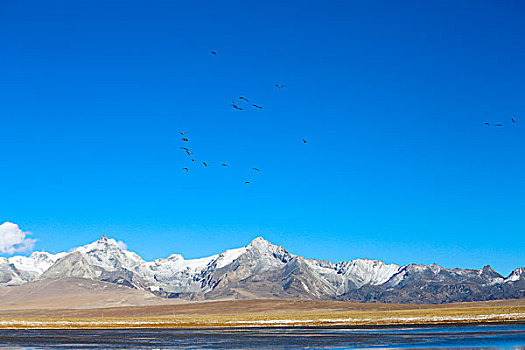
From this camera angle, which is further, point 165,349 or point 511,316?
point 511,316

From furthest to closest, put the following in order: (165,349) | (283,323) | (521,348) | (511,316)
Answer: (283,323) → (511,316) → (165,349) → (521,348)

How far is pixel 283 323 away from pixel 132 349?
76543 millimetres

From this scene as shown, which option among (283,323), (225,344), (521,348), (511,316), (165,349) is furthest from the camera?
(283,323)

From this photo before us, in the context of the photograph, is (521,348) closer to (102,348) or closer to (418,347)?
(418,347)

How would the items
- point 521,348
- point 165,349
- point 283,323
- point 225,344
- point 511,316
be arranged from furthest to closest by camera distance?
point 283,323 → point 511,316 → point 225,344 → point 165,349 → point 521,348

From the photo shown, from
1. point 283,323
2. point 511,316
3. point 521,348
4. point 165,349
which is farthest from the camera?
point 283,323

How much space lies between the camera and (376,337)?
9131cm

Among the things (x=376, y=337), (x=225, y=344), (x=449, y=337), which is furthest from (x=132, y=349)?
(x=449, y=337)

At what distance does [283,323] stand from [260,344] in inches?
2783

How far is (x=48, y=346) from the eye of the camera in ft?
291

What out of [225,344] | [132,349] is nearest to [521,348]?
[225,344]

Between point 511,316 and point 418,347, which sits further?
point 511,316

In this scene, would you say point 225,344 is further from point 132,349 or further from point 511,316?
point 511,316

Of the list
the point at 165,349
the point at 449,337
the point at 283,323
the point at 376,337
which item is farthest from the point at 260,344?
the point at 283,323
